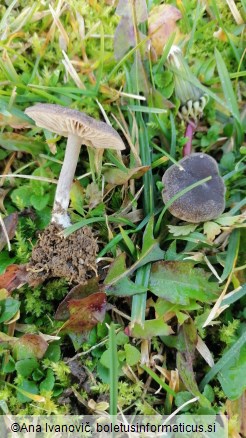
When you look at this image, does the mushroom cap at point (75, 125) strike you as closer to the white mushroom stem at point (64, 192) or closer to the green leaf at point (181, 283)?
the white mushroom stem at point (64, 192)

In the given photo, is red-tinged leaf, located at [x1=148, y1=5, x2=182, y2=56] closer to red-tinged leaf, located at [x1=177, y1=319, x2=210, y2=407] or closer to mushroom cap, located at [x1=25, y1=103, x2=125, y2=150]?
mushroom cap, located at [x1=25, y1=103, x2=125, y2=150]

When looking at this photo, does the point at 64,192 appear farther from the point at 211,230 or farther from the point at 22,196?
the point at 211,230

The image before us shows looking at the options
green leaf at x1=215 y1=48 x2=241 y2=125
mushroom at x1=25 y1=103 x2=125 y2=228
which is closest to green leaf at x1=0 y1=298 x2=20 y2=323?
mushroom at x1=25 y1=103 x2=125 y2=228

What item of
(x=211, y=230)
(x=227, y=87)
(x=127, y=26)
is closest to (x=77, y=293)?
(x=211, y=230)

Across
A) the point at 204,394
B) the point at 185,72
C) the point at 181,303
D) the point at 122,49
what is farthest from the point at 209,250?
the point at 122,49

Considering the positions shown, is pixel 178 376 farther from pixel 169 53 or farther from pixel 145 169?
pixel 169 53
